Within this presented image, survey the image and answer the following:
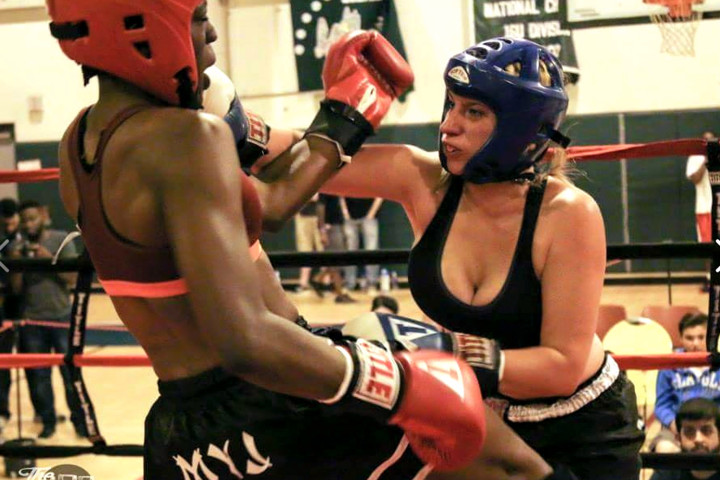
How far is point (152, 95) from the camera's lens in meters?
1.32

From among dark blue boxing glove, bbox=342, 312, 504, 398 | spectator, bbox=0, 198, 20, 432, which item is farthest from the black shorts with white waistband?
spectator, bbox=0, 198, 20, 432

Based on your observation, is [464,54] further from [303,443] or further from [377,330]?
[303,443]

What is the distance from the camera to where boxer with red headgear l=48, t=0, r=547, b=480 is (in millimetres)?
1138

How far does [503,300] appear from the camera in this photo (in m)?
1.66

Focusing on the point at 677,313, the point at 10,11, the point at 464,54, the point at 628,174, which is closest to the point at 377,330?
the point at 464,54

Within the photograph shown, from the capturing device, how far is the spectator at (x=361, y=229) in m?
8.70

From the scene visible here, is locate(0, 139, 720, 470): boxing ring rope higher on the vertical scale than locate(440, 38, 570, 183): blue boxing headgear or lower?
lower

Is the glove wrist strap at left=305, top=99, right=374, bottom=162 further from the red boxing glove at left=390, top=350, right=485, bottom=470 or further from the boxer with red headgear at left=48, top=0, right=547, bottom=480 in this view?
the red boxing glove at left=390, top=350, right=485, bottom=470

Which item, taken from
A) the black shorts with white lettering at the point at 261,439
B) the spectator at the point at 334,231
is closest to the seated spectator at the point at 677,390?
the black shorts with white lettering at the point at 261,439

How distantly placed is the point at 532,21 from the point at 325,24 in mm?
1953

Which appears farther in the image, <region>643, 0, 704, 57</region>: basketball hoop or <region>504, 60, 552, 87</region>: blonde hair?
<region>643, 0, 704, 57</region>: basketball hoop

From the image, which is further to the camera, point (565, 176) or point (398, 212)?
point (398, 212)

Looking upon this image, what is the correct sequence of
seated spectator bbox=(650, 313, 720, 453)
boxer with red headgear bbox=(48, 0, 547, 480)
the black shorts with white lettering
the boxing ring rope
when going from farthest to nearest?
seated spectator bbox=(650, 313, 720, 453) → the boxing ring rope → the black shorts with white lettering → boxer with red headgear bbox=(48, 0, 547, 480)

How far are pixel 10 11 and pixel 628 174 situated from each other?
628cm
